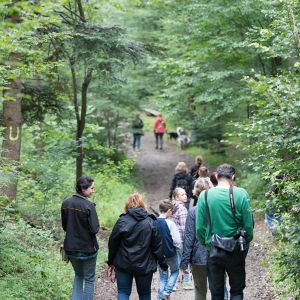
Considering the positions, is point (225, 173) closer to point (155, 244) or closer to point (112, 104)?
point (155, 244)

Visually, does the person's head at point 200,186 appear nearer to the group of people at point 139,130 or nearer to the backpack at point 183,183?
the backpack at point 183,183

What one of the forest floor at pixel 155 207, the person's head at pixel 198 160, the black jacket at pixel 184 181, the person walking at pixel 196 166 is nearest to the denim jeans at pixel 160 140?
the forest floor at pixel 155 207

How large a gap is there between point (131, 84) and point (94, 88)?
2182mm

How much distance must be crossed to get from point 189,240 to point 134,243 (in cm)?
105

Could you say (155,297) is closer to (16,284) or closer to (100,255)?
(100,255)

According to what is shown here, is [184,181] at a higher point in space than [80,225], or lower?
higher

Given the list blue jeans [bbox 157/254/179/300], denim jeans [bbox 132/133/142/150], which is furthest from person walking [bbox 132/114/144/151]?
blue jeans [bbox 157/254/179/300]

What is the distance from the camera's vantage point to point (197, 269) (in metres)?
7.07

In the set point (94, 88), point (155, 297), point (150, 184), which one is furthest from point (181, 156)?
point (155, 297)

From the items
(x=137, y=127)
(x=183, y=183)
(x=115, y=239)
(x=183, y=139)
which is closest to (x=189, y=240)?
(x=115, y=239)

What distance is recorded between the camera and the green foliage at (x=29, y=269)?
6.96 metres

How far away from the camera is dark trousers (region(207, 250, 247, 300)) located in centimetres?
561

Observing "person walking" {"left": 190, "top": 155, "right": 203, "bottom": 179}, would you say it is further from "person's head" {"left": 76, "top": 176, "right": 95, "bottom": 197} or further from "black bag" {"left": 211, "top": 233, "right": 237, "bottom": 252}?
"black bag" {"left": 211, "top": 233, "right": 237, "bottom": 252}

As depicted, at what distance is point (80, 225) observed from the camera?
273 inches
